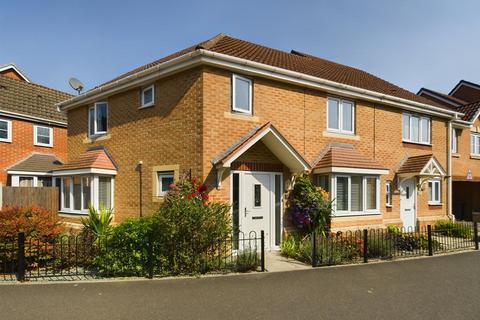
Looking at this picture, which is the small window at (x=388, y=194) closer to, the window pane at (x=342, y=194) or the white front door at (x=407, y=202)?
the white front door at (x=407, y=202)

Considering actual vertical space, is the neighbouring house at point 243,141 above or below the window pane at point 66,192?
above

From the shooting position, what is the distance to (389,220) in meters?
13.0

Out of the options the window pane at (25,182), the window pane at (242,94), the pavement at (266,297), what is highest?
the window pane at (242,94)

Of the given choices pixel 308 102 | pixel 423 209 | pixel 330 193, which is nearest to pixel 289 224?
pixel 330 193

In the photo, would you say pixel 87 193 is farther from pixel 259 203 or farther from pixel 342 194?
pixel 342 194

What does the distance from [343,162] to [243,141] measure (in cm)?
366

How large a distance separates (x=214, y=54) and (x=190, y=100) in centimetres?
139

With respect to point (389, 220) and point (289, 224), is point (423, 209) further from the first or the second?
point (289, 224)

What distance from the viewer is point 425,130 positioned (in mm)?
14922

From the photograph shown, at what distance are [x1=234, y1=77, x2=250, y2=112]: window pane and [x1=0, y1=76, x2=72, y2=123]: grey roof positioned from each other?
1278 cm

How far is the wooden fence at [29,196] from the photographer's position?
12812mm

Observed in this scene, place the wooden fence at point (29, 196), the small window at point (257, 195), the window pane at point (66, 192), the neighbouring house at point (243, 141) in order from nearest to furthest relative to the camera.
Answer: the neighbouring house at point (243, 141)
the small window at point (257, 195)
the window pane at point (66, 192)
the wooden fence at point (29, 196)

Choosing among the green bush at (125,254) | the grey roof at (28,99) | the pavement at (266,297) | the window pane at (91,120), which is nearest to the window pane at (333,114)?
the pavement at (266,297)

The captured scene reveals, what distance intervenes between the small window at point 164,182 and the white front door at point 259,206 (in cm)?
213
